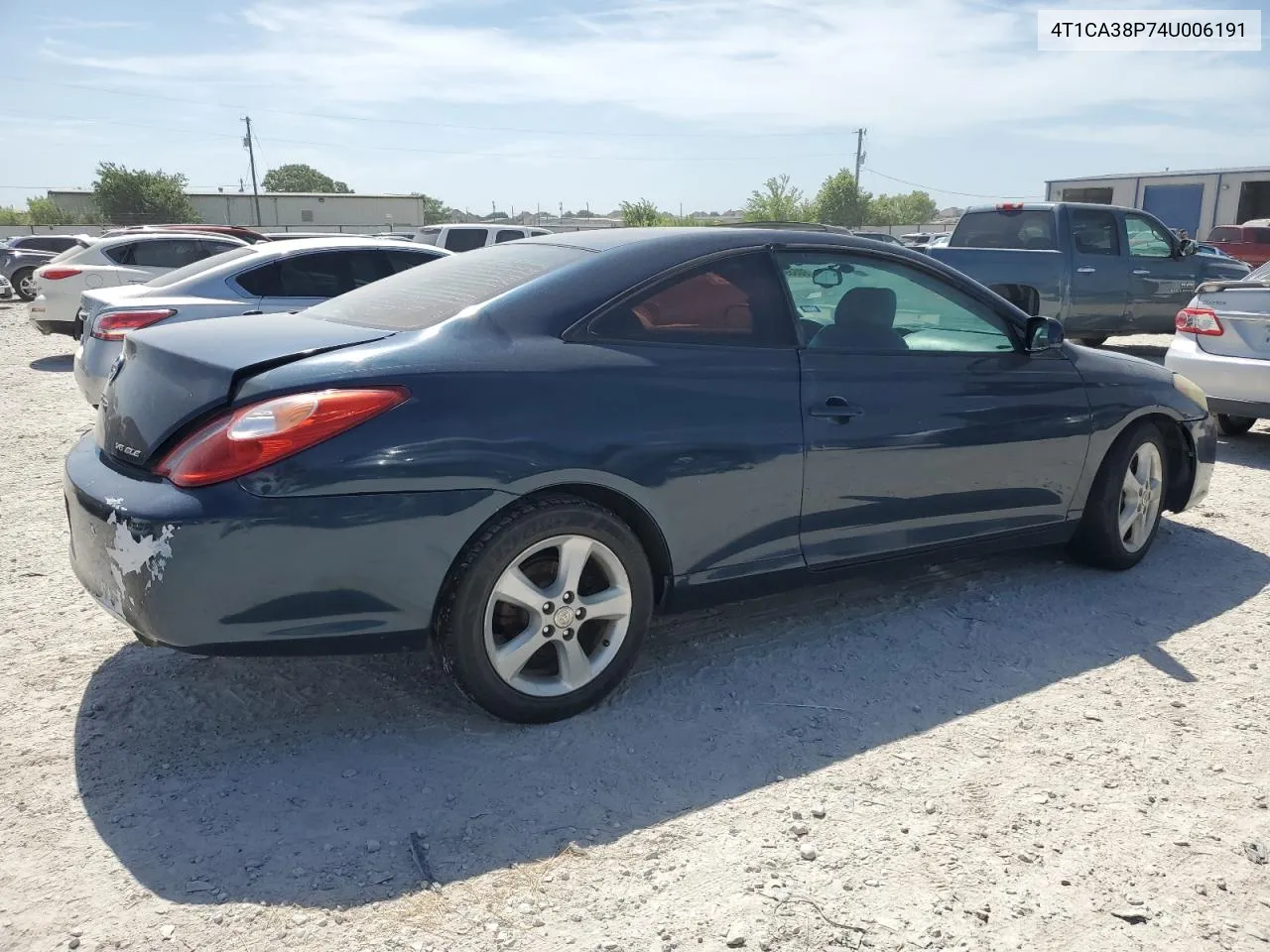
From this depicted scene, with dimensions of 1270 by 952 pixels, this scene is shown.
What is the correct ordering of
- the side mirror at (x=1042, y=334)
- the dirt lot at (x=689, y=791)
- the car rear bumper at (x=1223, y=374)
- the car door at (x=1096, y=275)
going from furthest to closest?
the car door at (x=1096, y=275) < the car rear bumper at (x=1223, y=374) < the side mirror at (x=1042, y=334) < the dirt lot at (x=689, y=791)

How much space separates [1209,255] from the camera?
1299 cm

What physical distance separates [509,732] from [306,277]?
5.84 metres

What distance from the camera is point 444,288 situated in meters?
3.62

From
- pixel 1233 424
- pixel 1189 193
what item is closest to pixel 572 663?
pixel 1233 424

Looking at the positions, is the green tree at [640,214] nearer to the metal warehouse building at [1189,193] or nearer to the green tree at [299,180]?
the metal warehouse building at [1189,193]

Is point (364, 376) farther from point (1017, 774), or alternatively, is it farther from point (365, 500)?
point (1017, 774)

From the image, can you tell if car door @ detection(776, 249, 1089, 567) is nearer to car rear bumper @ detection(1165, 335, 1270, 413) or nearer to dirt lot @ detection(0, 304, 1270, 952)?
dirt lot @ detection(0, 304, 1270, 952)

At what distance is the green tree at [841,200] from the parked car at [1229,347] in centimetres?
8527

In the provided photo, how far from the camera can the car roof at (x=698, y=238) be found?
364cm

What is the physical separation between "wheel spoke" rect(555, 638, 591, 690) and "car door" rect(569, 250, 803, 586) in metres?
0.45

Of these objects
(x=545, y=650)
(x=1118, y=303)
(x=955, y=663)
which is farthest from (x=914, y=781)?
(x=1118, y=303)

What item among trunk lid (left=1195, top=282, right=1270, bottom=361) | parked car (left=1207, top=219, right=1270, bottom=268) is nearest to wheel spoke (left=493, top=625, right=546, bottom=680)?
trunk lid (left=1195, top=282, right=1270, bottom=361)

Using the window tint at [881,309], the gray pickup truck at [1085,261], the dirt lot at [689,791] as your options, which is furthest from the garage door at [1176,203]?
the dirt lot at [689,791]

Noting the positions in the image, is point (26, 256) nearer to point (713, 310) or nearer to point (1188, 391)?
point (713, 310)
